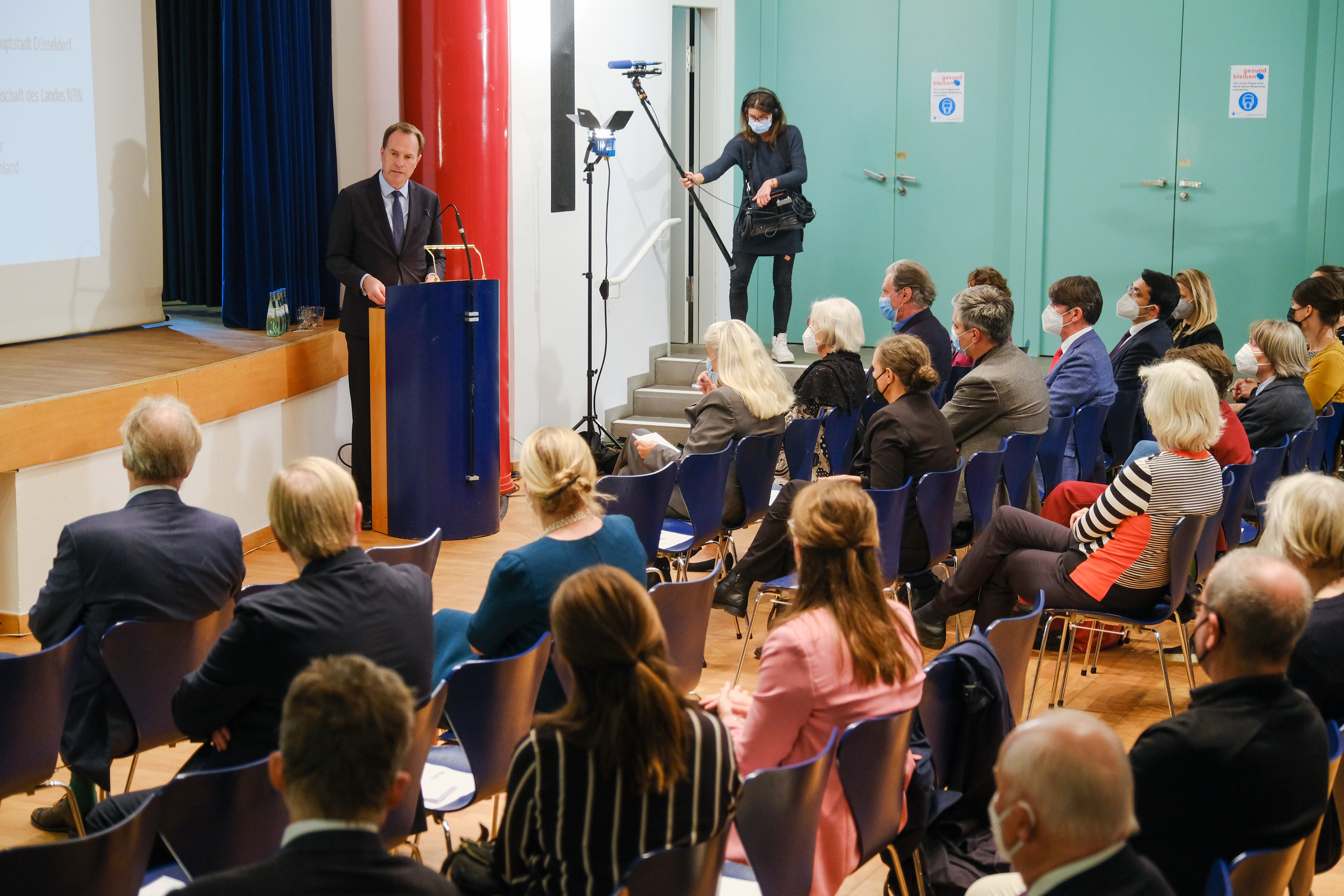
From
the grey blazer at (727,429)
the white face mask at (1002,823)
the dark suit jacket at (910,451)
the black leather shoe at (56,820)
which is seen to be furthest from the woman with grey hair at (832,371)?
the white face mask at (1002,823)

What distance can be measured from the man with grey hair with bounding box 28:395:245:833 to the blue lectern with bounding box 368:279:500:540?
9.46ft

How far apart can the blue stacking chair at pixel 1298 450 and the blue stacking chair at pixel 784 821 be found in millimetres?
3812

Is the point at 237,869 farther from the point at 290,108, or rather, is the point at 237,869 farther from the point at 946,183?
the point at 946,183

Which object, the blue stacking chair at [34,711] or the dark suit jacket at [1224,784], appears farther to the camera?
the blue stacking chair at [34,711]

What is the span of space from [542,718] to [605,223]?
629cm

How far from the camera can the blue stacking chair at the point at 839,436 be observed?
5.70m

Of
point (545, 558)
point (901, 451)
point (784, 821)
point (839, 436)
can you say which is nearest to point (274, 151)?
point (839, 436)

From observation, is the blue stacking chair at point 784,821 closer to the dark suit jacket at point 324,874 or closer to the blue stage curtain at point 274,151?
the dark suit jacket at point 324,874

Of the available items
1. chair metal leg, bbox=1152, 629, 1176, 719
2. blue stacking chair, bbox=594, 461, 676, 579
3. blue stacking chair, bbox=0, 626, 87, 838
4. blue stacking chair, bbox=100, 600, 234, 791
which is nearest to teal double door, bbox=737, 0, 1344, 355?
chair metal leg, bbox=1152, 629, 1176, 719

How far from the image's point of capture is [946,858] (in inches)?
A: 106

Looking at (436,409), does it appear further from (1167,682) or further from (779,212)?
(1167,682)

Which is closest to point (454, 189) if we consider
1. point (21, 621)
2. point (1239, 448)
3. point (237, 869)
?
point (21, 621)

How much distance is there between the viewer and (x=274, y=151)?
272 inches

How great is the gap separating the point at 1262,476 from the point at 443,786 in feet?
12.3
